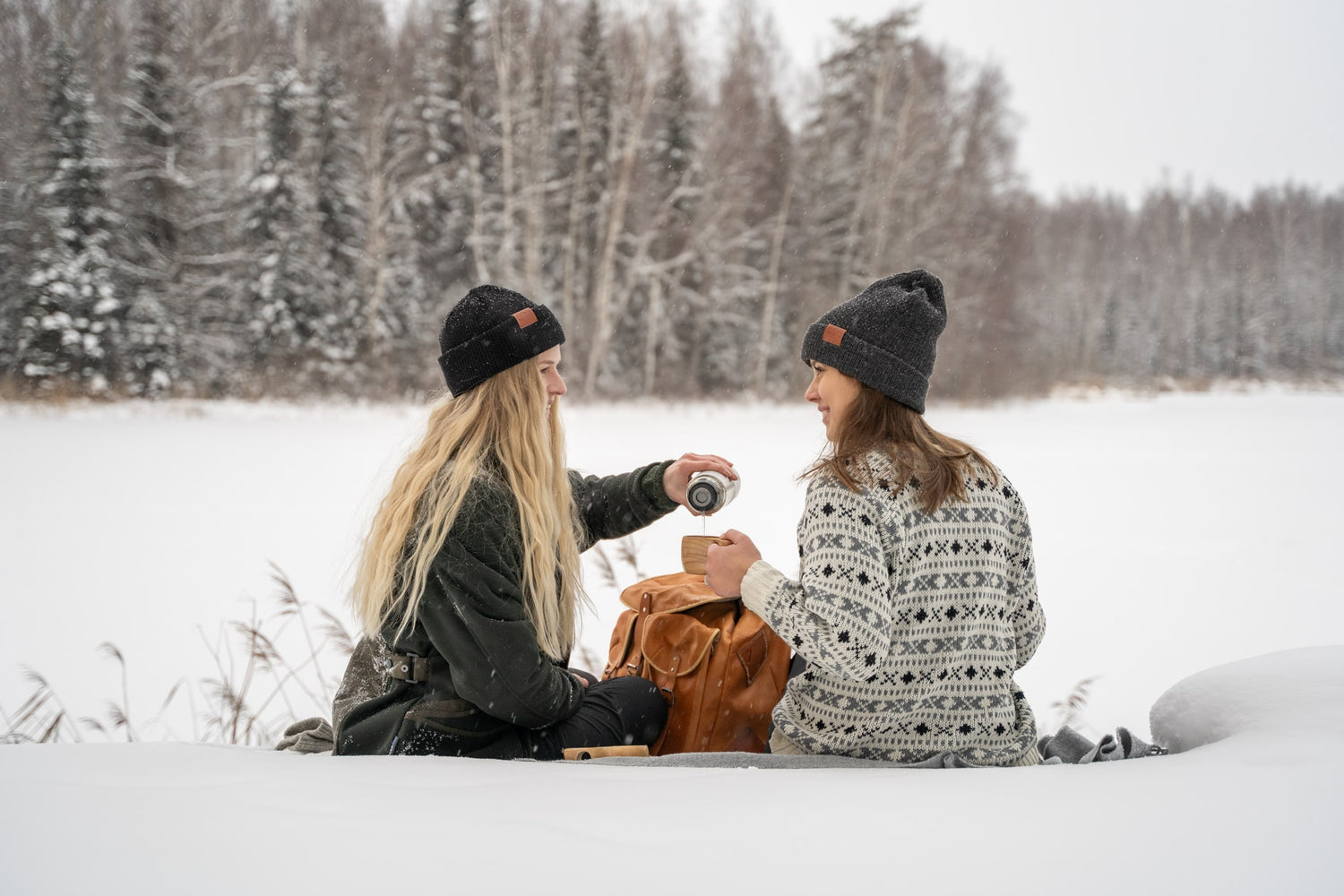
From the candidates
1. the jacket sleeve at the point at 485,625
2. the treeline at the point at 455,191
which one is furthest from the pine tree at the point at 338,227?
the jacket sleeve at the point at 485,625

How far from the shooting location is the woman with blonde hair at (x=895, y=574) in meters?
1.64

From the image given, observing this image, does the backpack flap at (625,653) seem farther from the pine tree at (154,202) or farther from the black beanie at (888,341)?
the pine tree at (154,202)

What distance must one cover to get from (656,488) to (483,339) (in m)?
0.84

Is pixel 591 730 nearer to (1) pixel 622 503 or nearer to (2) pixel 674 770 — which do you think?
(2) pixel 674 770

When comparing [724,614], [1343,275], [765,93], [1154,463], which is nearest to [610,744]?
[724,614]

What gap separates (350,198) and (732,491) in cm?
1746

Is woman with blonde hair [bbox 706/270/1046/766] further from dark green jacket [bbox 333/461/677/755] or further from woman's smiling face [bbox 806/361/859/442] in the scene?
dark green jacket [bbox 333/461/677/755]

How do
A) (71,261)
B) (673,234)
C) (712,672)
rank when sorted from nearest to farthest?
(712,672), (71,261), (673,234)

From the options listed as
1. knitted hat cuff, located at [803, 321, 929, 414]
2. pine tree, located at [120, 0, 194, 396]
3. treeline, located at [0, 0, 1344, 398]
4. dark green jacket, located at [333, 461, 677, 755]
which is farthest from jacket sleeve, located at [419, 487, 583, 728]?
pine tree, located at [120, 0, 194, 396]

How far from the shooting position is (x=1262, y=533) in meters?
7.13

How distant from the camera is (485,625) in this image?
1.82 meters

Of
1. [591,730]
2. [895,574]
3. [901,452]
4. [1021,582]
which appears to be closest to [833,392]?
[901,452]

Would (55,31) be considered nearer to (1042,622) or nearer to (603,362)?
(603,362)

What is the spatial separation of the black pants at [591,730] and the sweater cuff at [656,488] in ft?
2.25
